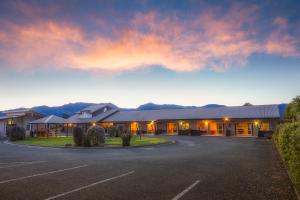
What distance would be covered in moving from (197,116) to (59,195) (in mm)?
39925

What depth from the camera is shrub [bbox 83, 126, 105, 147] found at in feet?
76.9

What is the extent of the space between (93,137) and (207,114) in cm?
2696

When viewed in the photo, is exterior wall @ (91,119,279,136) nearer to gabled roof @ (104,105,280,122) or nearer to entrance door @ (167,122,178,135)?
gabled roof @ (104,105,280,122)

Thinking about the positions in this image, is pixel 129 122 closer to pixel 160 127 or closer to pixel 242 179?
pixel 160 127

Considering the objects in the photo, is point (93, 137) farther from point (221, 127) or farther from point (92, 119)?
point (92, 119)

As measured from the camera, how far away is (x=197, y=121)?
4597cm

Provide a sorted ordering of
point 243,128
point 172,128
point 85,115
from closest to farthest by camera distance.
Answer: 1. point 243,128
2. point 172,128
3. point 85,115

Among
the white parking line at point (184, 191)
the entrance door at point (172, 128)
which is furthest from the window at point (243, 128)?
the white parking line at point (184, 191)

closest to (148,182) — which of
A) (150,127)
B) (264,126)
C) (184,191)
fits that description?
(184,191)

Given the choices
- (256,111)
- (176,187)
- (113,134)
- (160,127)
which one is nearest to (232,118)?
(256,111)

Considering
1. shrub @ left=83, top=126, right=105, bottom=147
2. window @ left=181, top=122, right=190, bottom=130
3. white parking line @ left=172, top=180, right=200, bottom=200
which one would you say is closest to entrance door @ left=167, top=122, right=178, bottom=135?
window @ left=181, top=122, right=190, bottom=130

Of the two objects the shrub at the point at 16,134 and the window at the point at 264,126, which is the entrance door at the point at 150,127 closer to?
the window at the point at 264,126

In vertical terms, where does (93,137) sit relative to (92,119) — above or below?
below

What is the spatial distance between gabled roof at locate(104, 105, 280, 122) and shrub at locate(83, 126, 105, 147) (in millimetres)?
24254
